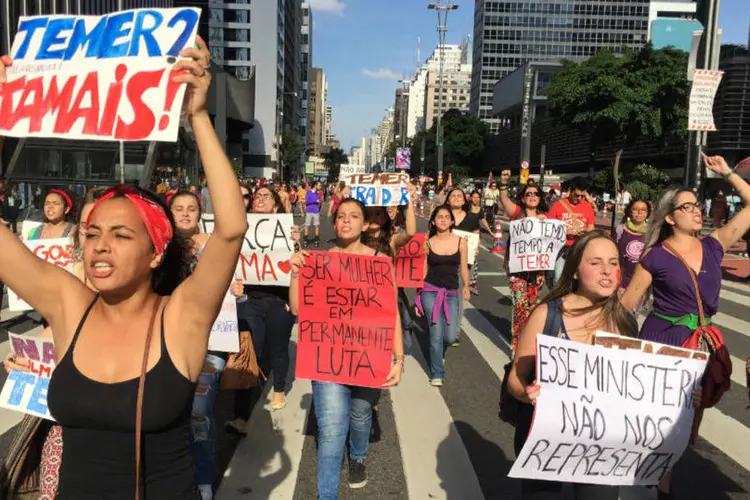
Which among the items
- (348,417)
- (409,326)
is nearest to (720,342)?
(348,417)

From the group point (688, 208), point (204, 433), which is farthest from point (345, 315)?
point (688, 208)

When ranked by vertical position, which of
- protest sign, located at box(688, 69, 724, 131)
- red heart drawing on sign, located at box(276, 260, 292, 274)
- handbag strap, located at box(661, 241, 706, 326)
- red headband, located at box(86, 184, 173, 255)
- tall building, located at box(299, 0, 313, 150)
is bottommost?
red heart drawing on sign, located at box(276, 260, 292, 274)

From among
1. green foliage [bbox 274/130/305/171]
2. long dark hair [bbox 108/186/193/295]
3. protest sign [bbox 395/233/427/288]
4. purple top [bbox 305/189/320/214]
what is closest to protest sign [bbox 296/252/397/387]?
long dark hair [bbox 108/186/193/295]

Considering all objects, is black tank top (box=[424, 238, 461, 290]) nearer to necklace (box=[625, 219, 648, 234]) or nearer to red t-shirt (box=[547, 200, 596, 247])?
necklace (box=[625, 219, 648, 234])

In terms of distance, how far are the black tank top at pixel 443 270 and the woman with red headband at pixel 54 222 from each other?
3.60m

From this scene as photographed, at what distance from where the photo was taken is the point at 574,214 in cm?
827

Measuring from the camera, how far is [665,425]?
2.75m

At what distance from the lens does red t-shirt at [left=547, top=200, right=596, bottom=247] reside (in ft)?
26.9

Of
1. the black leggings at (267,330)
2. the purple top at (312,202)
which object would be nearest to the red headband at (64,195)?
the black leggings at (267,330)

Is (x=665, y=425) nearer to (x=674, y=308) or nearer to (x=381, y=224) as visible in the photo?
(x=674, y=308)

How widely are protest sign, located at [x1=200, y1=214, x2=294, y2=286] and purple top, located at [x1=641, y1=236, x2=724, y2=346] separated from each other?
2.82 metres

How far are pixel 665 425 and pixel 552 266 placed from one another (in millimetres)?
4650

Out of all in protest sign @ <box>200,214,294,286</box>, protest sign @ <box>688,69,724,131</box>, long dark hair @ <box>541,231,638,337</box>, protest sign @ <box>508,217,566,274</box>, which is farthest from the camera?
protest sign @ <box>688,69,724,131</box>

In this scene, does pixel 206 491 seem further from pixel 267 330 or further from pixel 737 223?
pixel 737 223
